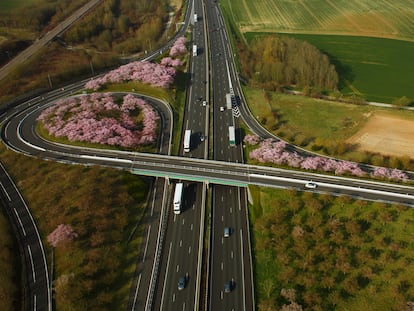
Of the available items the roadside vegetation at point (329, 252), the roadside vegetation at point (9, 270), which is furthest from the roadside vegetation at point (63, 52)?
the roadside vegetation at point (329, 252)

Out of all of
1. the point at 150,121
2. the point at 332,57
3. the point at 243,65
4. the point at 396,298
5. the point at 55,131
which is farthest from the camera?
the point at 332,57

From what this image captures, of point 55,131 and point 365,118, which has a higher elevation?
point 55,131

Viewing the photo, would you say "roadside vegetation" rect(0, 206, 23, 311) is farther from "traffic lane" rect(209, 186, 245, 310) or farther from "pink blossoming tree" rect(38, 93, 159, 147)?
"traffic lane" rect(209, 186, 245, 310)

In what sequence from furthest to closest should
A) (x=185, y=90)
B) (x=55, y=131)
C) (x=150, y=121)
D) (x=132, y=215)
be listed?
1. (x=185, y=90)
2. (x=150, y=121)
3. (x=55, y=131)
4. (x=132, y=215)

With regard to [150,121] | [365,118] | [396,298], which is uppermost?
[150,121]

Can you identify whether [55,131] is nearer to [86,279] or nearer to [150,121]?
[150,121]

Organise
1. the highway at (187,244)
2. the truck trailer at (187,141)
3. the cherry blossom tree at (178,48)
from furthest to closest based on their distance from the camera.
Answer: the cherry blossom tree at (178,48), the truck trailer at (187,141), the highway at (187,244)

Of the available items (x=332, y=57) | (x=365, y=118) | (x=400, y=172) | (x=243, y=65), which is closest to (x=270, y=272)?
(x=400, y=172)

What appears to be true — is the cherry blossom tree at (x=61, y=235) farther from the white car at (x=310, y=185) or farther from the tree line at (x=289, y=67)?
the tree line at (x=289, y=67)
